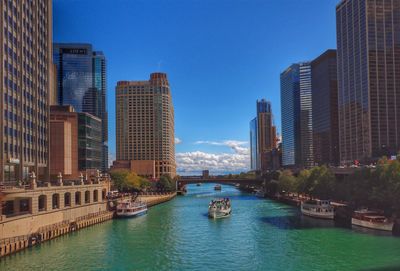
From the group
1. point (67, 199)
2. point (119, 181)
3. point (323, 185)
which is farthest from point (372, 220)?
point (119, 181)

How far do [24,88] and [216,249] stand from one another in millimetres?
66929

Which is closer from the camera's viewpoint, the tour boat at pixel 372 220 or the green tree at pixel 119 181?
the tour boat at pixel 372 220

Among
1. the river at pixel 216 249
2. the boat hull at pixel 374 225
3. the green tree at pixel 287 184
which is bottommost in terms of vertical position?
the river at pixel 216 249

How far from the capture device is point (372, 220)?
279ft

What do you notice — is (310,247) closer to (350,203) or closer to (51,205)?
(350,203)

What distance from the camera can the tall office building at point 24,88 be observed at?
96125 mm

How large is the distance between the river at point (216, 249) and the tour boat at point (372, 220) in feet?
9.37

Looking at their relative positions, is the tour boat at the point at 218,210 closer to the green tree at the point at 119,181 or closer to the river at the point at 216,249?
the river at the point at 216,249

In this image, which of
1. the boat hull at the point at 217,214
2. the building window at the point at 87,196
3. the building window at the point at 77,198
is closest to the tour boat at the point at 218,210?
the boat hull at the point at 217,214

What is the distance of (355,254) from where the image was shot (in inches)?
2542

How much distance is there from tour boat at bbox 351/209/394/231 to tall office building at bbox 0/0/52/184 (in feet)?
246

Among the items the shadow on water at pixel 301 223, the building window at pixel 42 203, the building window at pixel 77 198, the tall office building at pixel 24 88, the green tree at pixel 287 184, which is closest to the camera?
the shadow on water at pixel 301 223

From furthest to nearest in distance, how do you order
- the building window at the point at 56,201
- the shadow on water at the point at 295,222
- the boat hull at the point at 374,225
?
the shadow on water at the point at 295,222
the building window at the point at 56,201
the boat hull at the point at 374,225

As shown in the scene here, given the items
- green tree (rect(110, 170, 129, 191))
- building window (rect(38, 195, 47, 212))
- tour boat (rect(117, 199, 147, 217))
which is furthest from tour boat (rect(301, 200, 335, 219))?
green tree (rect(110, 170, 129, 191))
